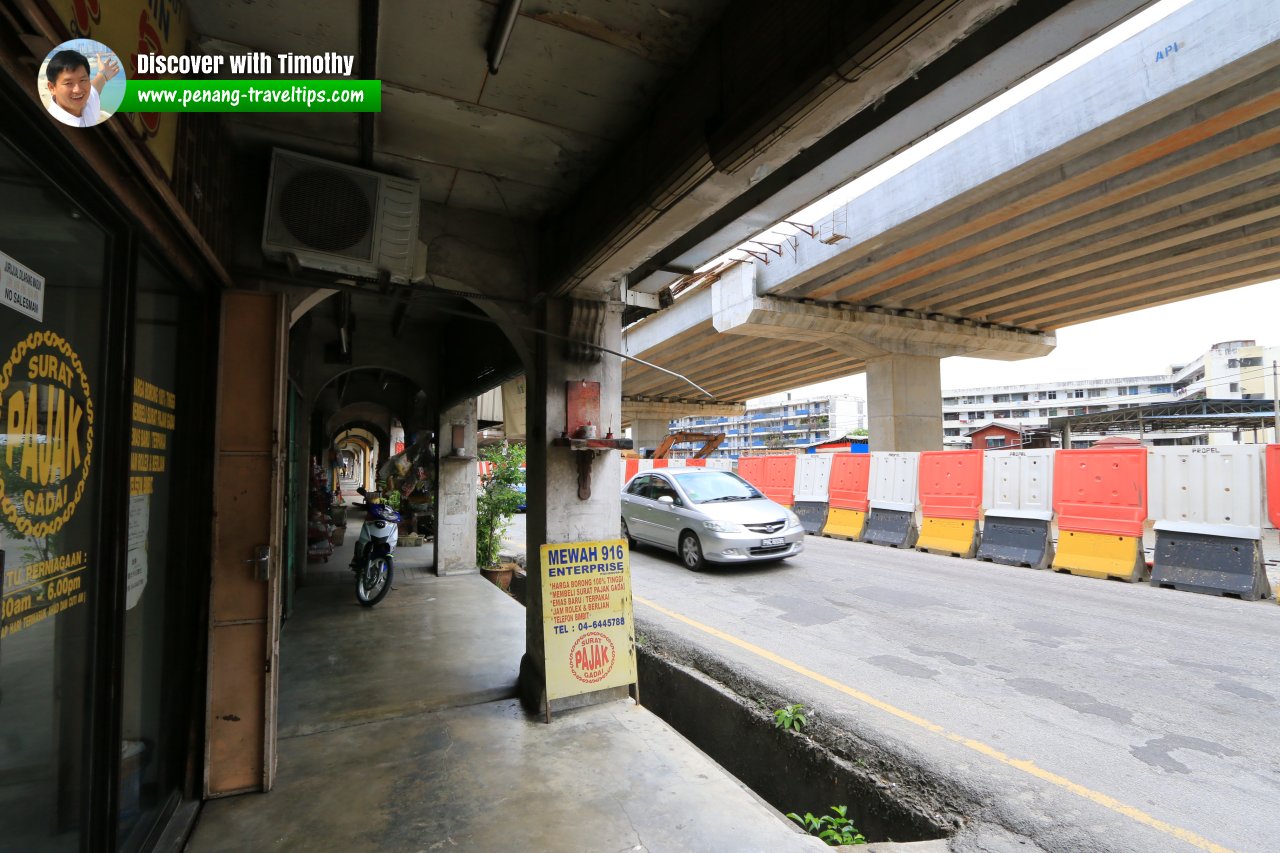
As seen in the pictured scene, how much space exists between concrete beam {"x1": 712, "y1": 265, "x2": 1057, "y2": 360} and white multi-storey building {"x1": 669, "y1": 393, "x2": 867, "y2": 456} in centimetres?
6878

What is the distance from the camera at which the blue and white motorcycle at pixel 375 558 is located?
283 inches

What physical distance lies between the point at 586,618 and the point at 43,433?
3307 millimetres

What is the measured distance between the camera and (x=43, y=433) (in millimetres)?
1800

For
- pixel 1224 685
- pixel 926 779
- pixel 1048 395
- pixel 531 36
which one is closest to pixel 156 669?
pixel 531 36

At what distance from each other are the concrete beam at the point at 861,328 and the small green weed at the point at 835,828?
41.5 ft

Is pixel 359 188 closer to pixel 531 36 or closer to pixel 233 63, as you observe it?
pixel 233 63

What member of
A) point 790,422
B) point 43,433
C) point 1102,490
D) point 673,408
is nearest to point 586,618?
point 43,433

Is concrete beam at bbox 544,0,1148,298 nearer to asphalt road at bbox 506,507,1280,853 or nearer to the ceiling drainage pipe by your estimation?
the ceiling drainage pipe

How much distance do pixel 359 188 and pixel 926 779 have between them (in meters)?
4.74

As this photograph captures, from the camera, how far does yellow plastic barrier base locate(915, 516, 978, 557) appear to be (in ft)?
32.7

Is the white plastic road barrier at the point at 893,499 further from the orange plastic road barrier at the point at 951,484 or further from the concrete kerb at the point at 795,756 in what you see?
the concrete kerb at the point at 795,756

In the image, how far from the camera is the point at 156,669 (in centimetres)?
290

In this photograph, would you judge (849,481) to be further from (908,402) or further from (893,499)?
(908,402)

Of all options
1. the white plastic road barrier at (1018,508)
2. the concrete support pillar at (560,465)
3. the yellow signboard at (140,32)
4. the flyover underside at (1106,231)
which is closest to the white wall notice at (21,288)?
the yellow signboard at (140,32)
